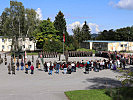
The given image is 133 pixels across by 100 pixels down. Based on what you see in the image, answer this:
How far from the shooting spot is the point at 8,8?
52.5 m

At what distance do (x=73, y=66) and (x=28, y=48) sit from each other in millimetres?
50299

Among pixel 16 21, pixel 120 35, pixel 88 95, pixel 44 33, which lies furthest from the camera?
pixel 120 35

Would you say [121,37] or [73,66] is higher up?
[121,37]

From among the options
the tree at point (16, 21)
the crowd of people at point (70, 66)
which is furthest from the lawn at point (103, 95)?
the tree at point (16, 21)

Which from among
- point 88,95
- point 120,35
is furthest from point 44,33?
point 120,35

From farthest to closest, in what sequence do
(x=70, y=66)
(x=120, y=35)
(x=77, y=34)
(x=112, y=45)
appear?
(x=120, y=35) < (x=77, y=34) < (x=112, y=45) < (x=70, y=66)

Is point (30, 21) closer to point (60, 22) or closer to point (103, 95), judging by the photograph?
point (60, 22)

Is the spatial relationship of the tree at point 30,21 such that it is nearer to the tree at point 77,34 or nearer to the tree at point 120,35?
the tree at point 77,34

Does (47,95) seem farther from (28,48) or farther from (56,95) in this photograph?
(28,48)

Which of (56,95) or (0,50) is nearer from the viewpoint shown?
(56,95)

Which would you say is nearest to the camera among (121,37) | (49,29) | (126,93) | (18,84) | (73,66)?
(126,93)

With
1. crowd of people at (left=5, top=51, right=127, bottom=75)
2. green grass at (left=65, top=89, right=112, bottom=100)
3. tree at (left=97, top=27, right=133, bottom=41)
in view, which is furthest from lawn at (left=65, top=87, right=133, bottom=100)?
tree at (left=97, top=27, right=133, bottom=41)

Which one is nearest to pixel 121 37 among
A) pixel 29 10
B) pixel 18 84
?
pixel 29 10

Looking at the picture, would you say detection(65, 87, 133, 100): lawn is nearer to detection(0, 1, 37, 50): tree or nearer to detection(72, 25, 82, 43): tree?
detection(0, 1, 37, 50): tree
